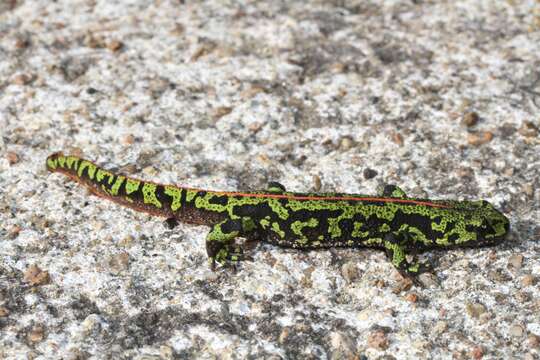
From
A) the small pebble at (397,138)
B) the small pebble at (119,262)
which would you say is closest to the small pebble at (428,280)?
the small pebble at (397,138)

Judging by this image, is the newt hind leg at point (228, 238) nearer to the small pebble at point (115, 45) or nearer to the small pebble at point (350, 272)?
the small pebble at point (350, 272)

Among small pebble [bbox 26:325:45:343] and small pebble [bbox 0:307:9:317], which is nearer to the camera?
small pebble [bbox 26:325:45:343]

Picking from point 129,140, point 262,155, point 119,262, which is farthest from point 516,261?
point 129,140

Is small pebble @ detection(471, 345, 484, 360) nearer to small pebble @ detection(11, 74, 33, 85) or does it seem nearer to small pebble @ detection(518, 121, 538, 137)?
small pebble @ detection(518, 121, 538, 137)

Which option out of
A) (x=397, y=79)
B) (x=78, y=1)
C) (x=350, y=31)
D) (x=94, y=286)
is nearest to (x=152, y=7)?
(x=78, y=1)

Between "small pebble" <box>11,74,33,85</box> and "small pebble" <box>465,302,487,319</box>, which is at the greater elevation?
"small pebble" <box>11,74,33,85</box>

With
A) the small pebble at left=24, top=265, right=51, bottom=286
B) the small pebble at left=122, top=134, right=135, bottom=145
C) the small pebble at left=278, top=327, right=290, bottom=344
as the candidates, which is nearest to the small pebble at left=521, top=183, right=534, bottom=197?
the small pebble at left=278, top=327, right=290, bottom=344
